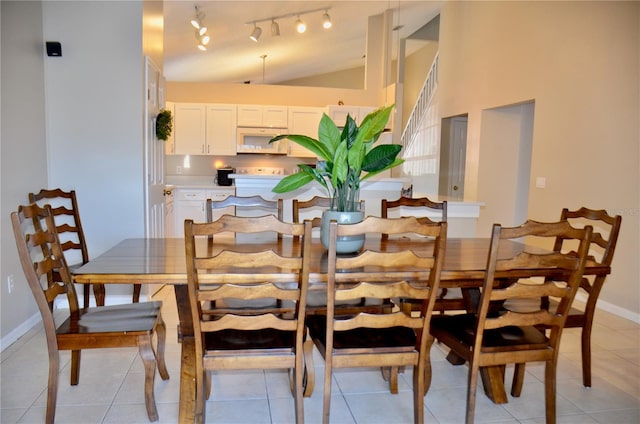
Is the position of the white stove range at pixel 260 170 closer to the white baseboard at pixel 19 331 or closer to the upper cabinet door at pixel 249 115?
the upper cabinet door at pixel 249 115

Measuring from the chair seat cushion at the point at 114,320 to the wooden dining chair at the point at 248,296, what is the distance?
1.25 ft

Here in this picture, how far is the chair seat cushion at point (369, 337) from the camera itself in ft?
6.29

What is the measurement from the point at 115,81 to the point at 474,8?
15.8 ft

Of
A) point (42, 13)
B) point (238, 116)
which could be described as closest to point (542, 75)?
point (238, 116)

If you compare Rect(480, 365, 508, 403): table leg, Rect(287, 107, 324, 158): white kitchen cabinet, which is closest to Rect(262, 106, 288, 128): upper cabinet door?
Rect(287, 107, 324, 158): white kitchen cabinet

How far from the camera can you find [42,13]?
341 centimetres

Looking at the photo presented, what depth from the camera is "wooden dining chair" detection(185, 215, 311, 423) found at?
167cm

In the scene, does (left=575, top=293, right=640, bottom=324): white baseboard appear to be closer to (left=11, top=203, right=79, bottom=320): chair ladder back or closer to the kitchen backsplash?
(left=11, top=203, right=79, bottom=320): chair ladder back

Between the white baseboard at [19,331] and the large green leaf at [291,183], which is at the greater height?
the large green leaf at [291,183]

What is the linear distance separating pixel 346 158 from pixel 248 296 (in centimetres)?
79

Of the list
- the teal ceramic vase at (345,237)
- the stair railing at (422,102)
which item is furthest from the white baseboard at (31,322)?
the stair railing at (422,102)

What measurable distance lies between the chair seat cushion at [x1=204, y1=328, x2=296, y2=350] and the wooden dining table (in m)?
0.20

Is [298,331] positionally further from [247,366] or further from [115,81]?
[115,81]

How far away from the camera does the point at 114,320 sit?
212 centimetres
